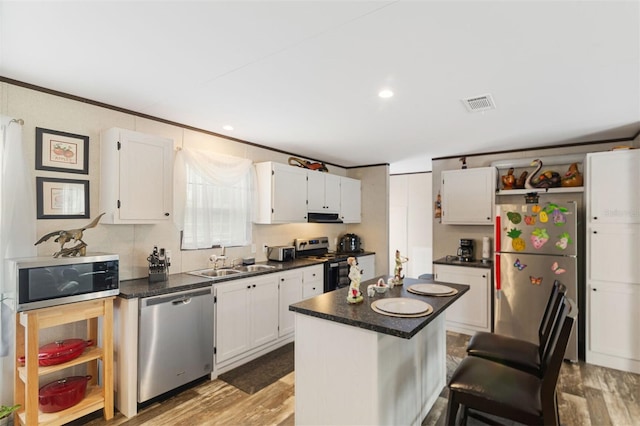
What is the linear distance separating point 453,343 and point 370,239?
2.20 metres

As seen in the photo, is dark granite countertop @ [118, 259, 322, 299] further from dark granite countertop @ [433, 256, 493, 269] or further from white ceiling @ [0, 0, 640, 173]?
dark granite countertop @ [433, 256, 493, 269]

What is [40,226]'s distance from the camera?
95.9 inches

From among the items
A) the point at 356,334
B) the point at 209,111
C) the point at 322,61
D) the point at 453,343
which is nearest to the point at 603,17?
the point at 322,61

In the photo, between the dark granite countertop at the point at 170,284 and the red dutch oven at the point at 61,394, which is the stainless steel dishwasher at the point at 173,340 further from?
the red dutch oven at the point at 61,394

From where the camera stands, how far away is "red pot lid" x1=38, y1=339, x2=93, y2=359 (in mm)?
2176

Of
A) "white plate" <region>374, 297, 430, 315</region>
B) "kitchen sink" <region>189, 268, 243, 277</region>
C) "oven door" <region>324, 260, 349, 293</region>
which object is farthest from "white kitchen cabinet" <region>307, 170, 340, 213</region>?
"white plate" <region>374, 297, 430, 315</region>

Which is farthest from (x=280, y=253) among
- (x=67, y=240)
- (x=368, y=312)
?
(x=368, y=312)

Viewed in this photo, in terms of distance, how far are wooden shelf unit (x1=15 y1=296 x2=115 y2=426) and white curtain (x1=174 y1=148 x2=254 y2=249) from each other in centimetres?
113

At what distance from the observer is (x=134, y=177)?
109 inches

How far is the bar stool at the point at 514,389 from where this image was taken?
1.65 meters

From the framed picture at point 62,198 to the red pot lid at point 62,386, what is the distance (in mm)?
1215

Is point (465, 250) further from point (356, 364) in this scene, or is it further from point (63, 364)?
point (63, 364)

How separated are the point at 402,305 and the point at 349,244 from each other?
3.39 meters

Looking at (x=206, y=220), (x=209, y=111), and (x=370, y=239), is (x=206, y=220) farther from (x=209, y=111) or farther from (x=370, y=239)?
(x=370, y=239)
